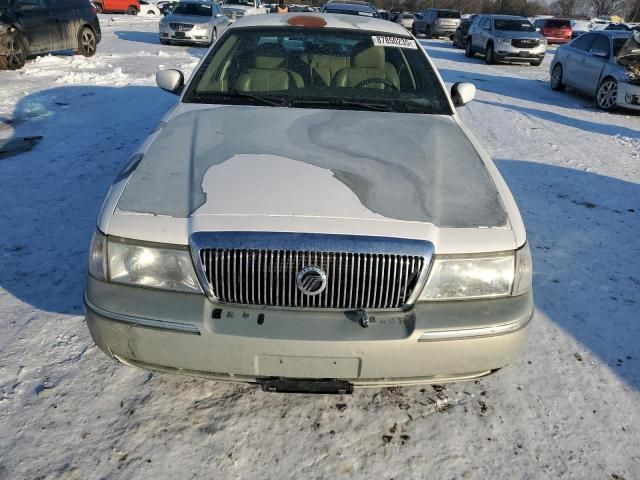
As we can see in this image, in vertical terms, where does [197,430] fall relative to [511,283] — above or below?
below

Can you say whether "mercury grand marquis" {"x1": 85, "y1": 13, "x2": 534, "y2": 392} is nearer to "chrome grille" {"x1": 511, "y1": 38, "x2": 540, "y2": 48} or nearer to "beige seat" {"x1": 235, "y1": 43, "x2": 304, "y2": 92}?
"beige seat" {"x1": 235, "y1": 43, "x2": 304, "y2": 92}

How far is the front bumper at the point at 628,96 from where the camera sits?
348 inches

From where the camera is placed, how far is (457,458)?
82.9 inches

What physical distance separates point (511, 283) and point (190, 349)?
52.6 inches

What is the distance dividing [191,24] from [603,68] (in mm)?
11645

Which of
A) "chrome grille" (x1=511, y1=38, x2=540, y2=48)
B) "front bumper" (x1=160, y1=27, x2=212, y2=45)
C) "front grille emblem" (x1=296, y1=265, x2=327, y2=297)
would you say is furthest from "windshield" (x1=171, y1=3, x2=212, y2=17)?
"front grille emblem" (x1=296, y1=265, x2=327, y2=297)

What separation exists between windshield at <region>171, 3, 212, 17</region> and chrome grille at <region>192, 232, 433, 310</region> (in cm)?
1643

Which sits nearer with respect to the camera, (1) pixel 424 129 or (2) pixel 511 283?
(2) pixel 511 283

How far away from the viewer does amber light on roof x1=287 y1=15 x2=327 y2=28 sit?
3.62 meters

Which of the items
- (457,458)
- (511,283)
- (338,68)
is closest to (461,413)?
(457,458)

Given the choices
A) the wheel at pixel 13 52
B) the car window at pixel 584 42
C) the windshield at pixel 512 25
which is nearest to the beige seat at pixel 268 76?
the wheel at pixel 13 52

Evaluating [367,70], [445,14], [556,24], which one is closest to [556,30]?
[556,24]

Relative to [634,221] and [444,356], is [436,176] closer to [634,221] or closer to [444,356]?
[444,356]

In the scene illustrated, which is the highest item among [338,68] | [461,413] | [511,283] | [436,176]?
[338,68]
